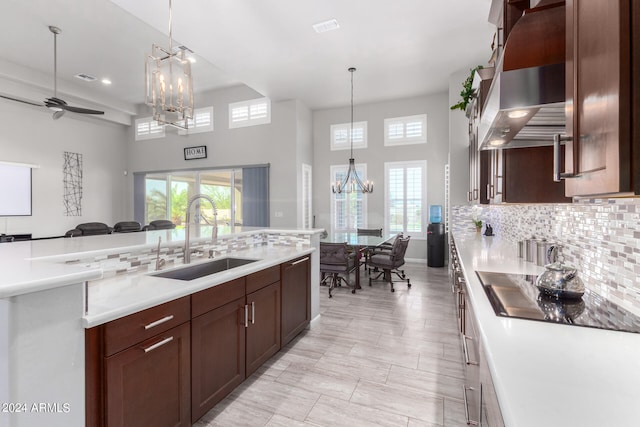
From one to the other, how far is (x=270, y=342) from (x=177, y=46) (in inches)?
206

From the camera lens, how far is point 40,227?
22.4ft

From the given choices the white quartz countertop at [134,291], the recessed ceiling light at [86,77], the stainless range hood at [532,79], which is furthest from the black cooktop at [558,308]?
the recessed ceiling light at [86,77]

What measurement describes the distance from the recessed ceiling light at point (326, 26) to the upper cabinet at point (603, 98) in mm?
3611

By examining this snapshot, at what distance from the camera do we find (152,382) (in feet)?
4.98

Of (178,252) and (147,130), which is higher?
(147,130)

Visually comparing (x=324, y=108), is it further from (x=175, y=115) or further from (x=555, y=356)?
(x=555, y=356)

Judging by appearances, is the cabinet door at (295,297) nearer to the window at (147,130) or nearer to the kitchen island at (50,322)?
the kitchen island at (50,322)

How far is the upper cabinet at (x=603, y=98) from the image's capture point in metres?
0.65

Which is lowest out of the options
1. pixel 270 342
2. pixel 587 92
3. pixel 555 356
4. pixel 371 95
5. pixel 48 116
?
pixel 270 342

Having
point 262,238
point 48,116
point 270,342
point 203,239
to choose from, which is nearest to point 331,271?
point 262,238

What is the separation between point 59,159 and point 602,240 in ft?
31.9

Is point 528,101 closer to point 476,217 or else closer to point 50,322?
point 50,322

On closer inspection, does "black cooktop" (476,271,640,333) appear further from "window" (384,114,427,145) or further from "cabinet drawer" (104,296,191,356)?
"window" (384,114,427,145)

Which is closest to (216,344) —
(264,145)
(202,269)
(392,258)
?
(202,269)
